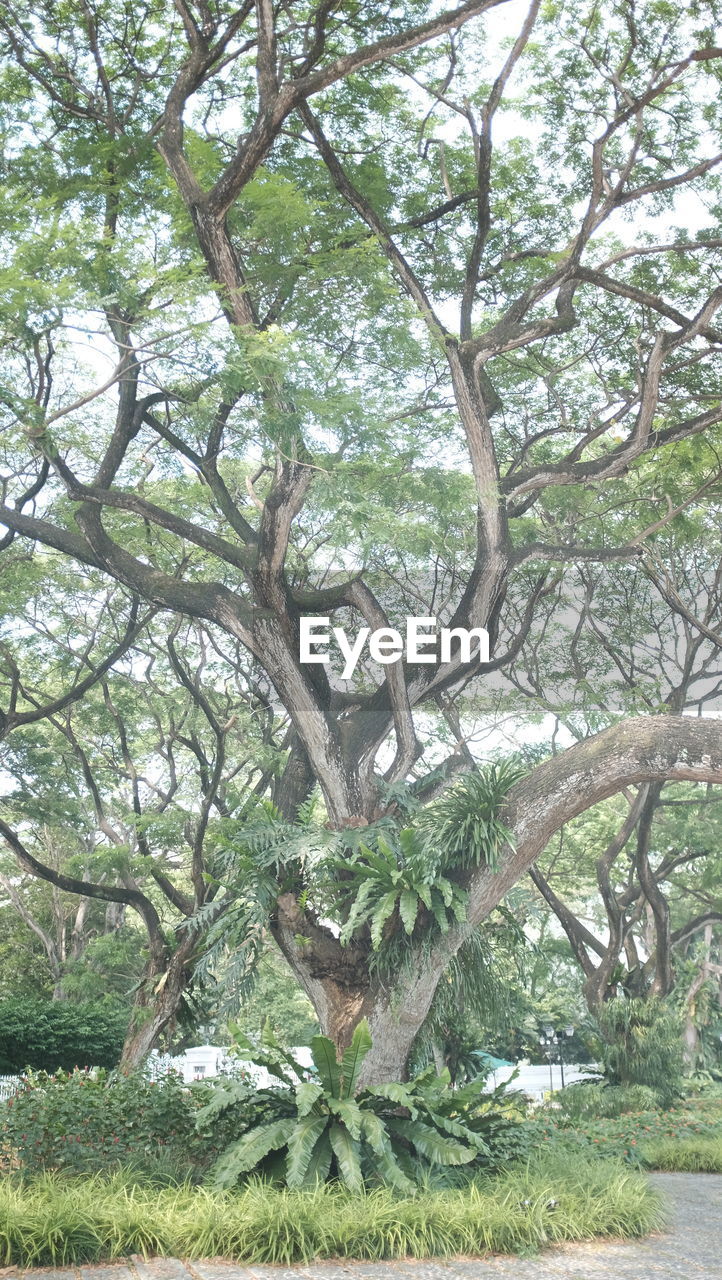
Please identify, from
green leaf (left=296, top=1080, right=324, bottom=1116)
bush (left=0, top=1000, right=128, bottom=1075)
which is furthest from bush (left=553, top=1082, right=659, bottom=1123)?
bush (left=0, top=1000, right=128, bottom=1075)

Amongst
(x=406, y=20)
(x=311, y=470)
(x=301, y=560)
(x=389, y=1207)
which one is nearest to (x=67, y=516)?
(x=301, y=560)

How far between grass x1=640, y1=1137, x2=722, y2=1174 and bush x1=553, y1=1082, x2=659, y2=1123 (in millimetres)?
2939

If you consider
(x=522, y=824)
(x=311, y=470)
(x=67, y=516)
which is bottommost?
(x=522, y=824)

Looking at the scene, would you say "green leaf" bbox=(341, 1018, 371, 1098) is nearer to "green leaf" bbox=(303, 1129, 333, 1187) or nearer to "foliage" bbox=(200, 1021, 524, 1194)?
"foliage" bbox=(200, 1021, 524, 1194)

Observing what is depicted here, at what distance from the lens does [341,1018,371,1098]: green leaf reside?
7.00 meters

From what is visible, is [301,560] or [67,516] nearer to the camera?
[67,516]

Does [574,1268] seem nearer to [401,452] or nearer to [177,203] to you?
[401,452]

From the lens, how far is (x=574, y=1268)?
558 cm

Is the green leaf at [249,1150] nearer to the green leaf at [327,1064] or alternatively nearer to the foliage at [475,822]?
the green leaf at [327,1064]

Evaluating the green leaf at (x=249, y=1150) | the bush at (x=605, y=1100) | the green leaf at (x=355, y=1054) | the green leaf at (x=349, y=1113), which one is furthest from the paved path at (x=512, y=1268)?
the bush at (x=605, y=1100)

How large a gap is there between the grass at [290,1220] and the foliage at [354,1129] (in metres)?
0.20

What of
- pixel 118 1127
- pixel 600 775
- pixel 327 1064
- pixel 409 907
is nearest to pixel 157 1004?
pixel 118 1127

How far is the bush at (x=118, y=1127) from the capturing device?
23.3ft

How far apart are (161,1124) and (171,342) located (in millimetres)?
6024
